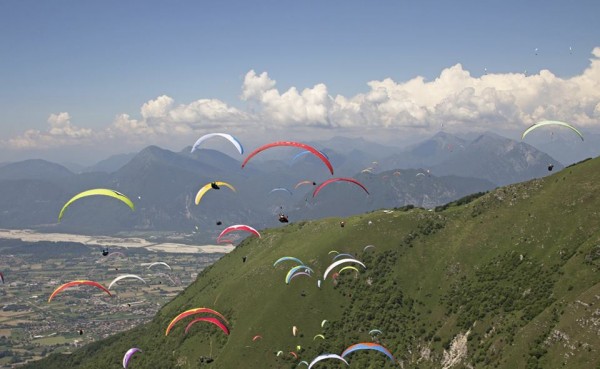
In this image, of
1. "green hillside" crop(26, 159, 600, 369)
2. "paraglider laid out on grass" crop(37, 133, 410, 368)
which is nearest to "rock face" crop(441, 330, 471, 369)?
"green hillside" crop(26, 159, 600, 369)

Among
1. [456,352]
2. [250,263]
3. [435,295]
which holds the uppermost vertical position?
A: [435,295]

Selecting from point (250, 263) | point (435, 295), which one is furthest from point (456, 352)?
point (250, 263)

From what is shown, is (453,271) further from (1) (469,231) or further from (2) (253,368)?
(2) (253,368)

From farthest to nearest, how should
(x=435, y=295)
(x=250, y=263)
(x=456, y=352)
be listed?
(x=250, y=263)
(x=435, y=295)
(x=456, y=352)

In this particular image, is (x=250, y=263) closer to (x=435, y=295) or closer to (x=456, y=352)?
(x=435, y=295)

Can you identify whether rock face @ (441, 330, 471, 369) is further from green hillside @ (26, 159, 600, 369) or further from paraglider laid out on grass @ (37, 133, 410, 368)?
paraglider laid out on grass @ (37, 133, 410, 368)

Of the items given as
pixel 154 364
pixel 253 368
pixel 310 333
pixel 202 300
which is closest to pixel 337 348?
pixel 310 333

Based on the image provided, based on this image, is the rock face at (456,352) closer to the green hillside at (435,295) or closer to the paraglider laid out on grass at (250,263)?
the green hillside at (435,295)

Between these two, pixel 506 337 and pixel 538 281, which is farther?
pixel 538 281
